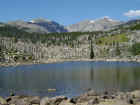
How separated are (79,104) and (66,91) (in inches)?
978

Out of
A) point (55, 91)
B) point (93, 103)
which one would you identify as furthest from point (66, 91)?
point (93, 103)

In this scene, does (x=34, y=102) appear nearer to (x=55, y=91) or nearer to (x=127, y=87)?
(x=55, y=91)

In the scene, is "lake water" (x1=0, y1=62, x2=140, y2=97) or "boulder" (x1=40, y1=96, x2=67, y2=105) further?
"lake water" (x1=0, y1=62, x2=140, y2=97)

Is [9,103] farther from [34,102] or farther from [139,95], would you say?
[139,95]

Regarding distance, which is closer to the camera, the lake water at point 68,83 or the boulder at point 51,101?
the boulder at point 51,101

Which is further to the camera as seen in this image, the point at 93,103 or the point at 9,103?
the point at 9,103

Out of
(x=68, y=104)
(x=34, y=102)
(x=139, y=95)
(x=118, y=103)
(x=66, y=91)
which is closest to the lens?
(x=118, y=103)

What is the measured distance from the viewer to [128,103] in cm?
4881

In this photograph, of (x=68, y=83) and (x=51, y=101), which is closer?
(x=51, y=101)

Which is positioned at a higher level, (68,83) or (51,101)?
(51,101)

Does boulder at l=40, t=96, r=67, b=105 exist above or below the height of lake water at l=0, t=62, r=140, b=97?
above

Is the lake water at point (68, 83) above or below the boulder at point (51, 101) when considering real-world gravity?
below

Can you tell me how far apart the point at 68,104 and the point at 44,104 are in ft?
16.2

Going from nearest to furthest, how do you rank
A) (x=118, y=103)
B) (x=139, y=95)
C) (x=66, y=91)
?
(x=118, y=103) < (x=139, y=95) < (x=66, y=91)
